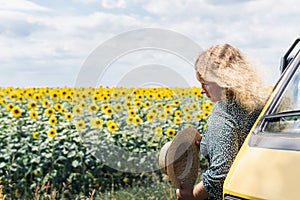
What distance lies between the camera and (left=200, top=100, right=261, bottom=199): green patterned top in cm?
325

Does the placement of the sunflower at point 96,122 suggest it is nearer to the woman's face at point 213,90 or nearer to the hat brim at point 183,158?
the hat brim at point 183,158

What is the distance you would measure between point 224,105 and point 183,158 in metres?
0.51

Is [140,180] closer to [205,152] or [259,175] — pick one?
[205,152]

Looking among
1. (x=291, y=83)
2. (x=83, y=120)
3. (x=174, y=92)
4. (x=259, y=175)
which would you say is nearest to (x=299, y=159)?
(x=259, y=175)

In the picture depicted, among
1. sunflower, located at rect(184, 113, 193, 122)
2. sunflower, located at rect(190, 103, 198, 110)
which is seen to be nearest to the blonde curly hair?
sunflower, located at rect(184, 113, 193, 122)

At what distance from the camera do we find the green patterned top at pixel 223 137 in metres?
3.25

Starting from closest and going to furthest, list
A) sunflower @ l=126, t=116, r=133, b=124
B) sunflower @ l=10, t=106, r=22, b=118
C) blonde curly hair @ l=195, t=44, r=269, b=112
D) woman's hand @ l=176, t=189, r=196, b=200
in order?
blonde curly hair @ l=195, t=44, r=269, b=112
woman's hand @ l=176, t=189, r=196, b=200
sunflower @ l=10, t=106, r=22, b=118
sunflower @ l=126, t=116, r=133, b=124

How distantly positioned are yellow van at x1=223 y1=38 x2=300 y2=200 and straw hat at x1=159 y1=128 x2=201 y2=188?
36.8 inches

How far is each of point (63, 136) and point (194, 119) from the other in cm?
259

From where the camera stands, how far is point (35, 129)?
8688 mm

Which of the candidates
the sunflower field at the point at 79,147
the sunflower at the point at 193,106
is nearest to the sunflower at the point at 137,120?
the sunflower field at the point at 79,147

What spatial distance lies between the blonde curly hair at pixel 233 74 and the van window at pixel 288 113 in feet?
1.78

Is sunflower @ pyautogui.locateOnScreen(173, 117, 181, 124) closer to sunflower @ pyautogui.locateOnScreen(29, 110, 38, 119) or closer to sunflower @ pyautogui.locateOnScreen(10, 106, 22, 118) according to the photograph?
sunflower @ pyautogui.locateOnScreen(29, 110, 38, 119)

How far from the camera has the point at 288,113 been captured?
8.59 feet
